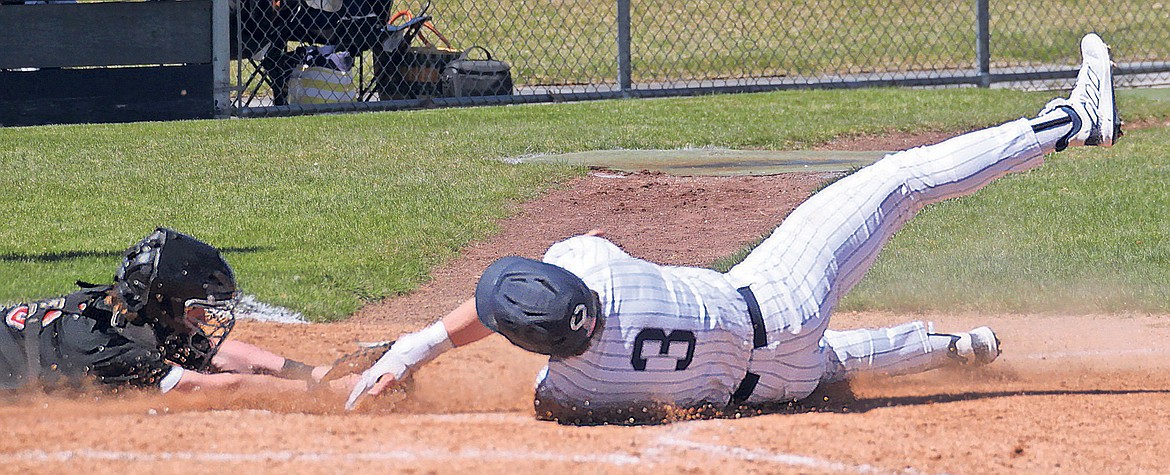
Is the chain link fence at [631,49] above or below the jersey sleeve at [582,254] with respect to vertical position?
below

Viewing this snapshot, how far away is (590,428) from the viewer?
3787mm

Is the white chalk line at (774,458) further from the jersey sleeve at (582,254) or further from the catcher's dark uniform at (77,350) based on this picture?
the catcher's dark uniform at (77,350)


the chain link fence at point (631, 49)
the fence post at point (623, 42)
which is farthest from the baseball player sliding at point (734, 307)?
the fence post at point (623, 42)

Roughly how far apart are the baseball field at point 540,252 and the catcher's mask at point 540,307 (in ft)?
1.00

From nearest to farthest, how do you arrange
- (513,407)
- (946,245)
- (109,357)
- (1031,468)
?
(1031,468), (109,357), (513,407), (946,245)

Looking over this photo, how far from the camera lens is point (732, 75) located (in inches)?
627

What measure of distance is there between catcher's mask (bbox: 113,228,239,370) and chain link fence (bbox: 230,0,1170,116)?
878 cm

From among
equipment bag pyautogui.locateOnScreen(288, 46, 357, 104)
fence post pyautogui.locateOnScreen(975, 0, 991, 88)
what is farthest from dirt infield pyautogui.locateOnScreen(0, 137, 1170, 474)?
fence post pyautogui.locateOnScreen(975, 0, 991, 88)

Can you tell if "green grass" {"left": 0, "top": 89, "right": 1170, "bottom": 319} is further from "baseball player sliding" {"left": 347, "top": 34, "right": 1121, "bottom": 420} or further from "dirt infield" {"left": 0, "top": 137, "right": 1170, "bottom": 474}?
"baseball player sliding" {"left": 347, "top": 34, "right": 1121, "bottom": 420}

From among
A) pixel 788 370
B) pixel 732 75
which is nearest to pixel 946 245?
pixel 788 370

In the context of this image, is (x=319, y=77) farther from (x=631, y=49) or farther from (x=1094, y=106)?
(x=1094, y=106)

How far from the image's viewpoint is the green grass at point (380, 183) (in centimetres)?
658

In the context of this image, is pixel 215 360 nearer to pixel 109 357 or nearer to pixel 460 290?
pixel 109 357

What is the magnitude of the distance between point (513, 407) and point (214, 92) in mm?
8733
